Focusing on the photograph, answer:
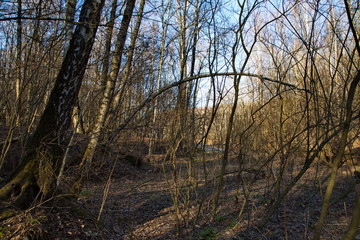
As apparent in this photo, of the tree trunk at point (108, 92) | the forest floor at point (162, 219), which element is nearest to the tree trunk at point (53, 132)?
the forest floor at point (162, 219)

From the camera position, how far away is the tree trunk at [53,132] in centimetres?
346

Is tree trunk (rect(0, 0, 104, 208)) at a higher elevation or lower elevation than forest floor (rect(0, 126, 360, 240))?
higher

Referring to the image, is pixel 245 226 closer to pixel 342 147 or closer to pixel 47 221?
pixel 342 147

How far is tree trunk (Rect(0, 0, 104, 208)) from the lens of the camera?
3.46m

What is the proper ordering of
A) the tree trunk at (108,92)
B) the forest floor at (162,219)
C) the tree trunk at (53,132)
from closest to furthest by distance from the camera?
the forest floor at (162,219), the tree trunk at (53,132), the tree trunk at (108,92)

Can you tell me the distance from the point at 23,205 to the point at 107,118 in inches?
77.9

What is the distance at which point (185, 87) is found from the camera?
4.08 m

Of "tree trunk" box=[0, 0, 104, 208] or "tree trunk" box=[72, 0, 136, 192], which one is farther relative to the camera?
"tree trunk" box=[72, 0, 136, 192]

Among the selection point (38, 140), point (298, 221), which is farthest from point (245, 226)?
point (38, 140)

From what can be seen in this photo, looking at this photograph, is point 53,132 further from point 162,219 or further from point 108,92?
point 162,219

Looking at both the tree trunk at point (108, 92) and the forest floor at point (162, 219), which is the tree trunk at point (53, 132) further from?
the tree trunk at point (108, 92)

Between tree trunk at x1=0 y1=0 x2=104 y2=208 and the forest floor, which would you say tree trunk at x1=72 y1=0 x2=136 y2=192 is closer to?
the forest floor

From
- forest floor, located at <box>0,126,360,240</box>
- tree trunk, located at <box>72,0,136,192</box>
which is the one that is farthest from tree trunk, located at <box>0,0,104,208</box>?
tree trunk, located at <box>72,0,136,192</box>

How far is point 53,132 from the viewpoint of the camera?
12.1 feet
